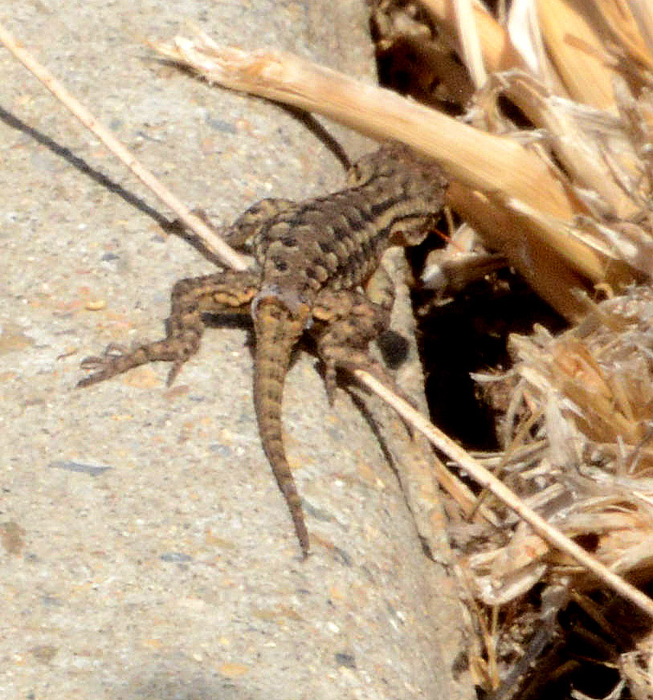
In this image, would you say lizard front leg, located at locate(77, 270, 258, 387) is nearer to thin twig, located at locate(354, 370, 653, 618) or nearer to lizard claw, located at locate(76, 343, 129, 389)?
lizard claw, located at locate(76, 343, 129, 389)

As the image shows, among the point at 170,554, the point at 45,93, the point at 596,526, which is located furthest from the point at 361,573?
the point at 45,93

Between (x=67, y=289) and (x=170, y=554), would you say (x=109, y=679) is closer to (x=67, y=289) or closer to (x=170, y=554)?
(x=170, y=554)

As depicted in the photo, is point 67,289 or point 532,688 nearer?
Result: point 67,289

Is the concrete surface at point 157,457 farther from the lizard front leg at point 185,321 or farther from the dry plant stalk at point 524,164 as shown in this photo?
the dry plant stalk at point 524,164

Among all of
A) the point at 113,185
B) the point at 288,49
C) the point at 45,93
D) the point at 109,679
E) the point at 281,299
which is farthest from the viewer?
the point at 288,49

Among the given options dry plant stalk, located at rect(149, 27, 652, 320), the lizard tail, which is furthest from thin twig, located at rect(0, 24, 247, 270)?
dry plant stalk, located at rect(149, 27, 652, 320)

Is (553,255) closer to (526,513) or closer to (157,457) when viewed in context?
(526,513)
